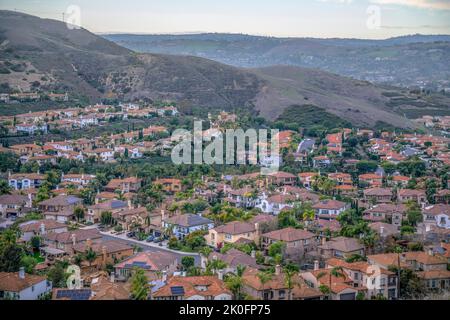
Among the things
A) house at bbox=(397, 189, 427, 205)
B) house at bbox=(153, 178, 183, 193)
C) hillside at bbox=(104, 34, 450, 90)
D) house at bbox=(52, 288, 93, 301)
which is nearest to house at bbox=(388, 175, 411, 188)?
house at bbox=(397, 189, 427, 205)

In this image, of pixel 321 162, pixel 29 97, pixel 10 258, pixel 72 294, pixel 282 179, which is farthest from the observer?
pixel 29 97

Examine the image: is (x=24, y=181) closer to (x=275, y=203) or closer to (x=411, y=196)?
(x=275, y=203)

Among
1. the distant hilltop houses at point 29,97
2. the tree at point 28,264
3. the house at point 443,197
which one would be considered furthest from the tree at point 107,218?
the distant hilltop houses at point 29,97

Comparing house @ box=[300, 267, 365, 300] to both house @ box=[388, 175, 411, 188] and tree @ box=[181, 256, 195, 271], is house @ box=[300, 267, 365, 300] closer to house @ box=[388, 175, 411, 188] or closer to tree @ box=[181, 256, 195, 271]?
tree @ box=[181, 256, 195, 271]

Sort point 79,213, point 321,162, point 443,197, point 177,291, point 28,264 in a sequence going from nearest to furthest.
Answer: point 177,291 < point 28,264 < point 79,213 < point 443,197 < point 321,162

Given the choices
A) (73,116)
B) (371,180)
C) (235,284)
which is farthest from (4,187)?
(73,116)

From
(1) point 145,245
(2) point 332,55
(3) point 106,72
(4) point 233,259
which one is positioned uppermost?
(2) point 332,55
